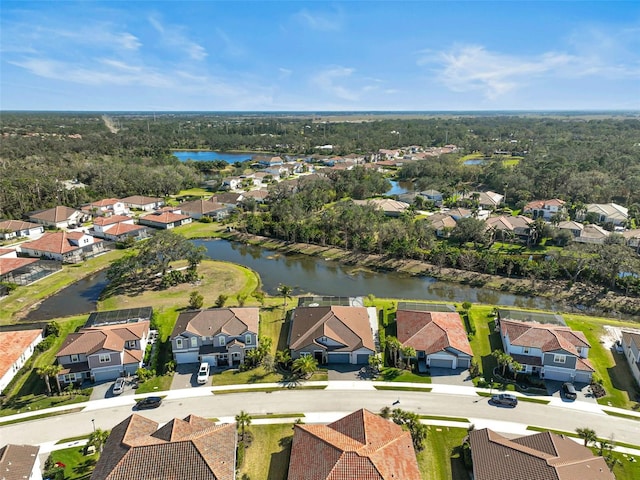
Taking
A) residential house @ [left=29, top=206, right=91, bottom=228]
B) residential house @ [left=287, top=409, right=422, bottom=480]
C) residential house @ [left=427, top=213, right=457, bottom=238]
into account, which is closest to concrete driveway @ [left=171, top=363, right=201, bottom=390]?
residential house @ [left=287, top=409, right=422, bottom=480]

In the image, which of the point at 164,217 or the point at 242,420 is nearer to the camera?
the point at 242,420

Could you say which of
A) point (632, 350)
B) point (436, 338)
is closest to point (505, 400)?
point (436, 338)

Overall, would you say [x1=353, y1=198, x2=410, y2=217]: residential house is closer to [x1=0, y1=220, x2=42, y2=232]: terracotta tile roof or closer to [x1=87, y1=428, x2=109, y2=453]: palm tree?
[x1=0, y1=220, x2=42, y2=232]: terracotta tile roof

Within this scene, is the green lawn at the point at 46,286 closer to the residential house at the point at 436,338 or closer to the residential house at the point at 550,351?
the residential house at the point at 436,338

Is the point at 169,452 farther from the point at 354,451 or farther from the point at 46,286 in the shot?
the point at 46,286

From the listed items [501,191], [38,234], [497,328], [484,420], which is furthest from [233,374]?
[501,191]

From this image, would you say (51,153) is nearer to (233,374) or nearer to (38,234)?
(38,234)

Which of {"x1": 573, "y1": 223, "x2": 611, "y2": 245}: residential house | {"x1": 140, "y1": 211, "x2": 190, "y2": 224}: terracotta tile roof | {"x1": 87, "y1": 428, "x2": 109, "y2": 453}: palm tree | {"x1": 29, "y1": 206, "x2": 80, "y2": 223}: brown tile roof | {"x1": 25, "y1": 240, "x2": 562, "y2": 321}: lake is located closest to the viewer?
{"x1": 87, "y1": 428, "x2": 109, "y2": 453}: palm tree

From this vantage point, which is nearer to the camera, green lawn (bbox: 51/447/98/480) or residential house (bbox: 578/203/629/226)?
green lawn (bbox: 51/447/98/480)
